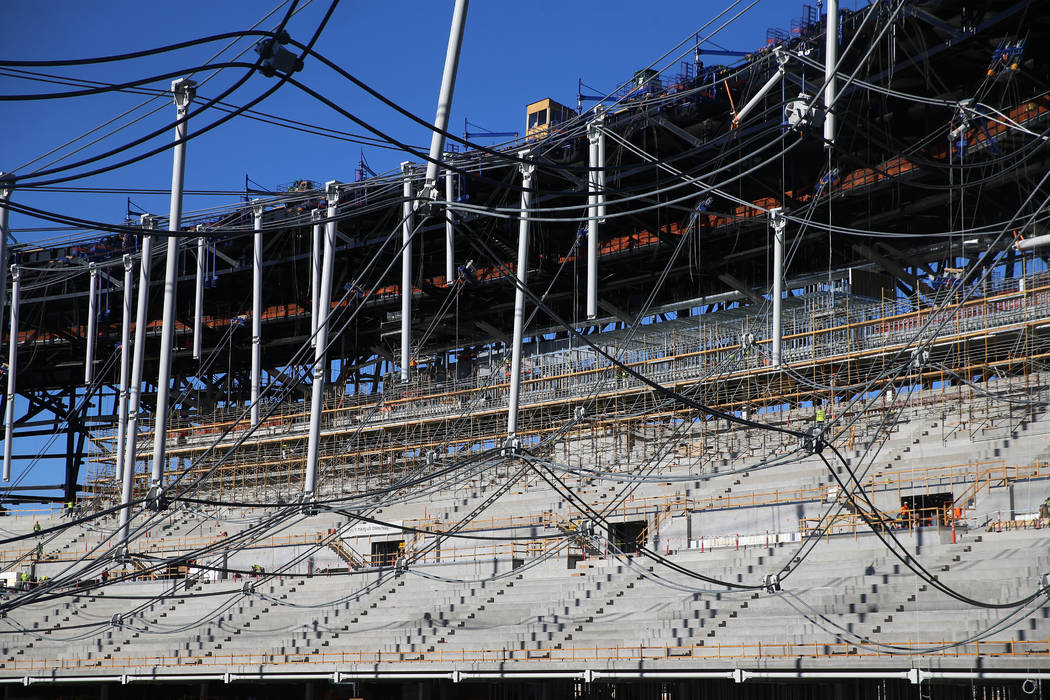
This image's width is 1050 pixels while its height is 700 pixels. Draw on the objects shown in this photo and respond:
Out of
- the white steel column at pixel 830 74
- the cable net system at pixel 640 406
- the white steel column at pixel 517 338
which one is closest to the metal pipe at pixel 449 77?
the cable net system at pixel 640 406

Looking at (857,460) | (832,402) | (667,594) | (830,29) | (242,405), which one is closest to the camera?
(830,29)

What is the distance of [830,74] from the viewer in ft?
64.5

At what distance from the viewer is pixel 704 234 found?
4281 centimetres

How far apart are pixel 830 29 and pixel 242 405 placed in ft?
146

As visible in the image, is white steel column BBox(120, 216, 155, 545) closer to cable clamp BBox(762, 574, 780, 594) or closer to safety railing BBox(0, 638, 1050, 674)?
safety railing BBox(0, 638, 1050, 674)

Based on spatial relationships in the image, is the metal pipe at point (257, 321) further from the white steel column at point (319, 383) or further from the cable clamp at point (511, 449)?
the cable clamp at point (511, 449)

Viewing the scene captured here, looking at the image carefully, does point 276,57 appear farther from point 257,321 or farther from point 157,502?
point 257,321

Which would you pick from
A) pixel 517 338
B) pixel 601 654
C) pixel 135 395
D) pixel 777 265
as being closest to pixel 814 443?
pixel 517 338

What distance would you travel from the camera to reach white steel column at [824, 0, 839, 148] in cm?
1872

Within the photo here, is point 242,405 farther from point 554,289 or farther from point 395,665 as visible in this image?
point 395,665

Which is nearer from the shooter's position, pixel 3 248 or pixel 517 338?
pixel 3 248

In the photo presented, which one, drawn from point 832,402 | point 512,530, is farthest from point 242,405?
point 832,402

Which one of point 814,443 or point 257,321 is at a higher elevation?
point 257,321

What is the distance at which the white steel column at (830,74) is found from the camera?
1872 centimetres
